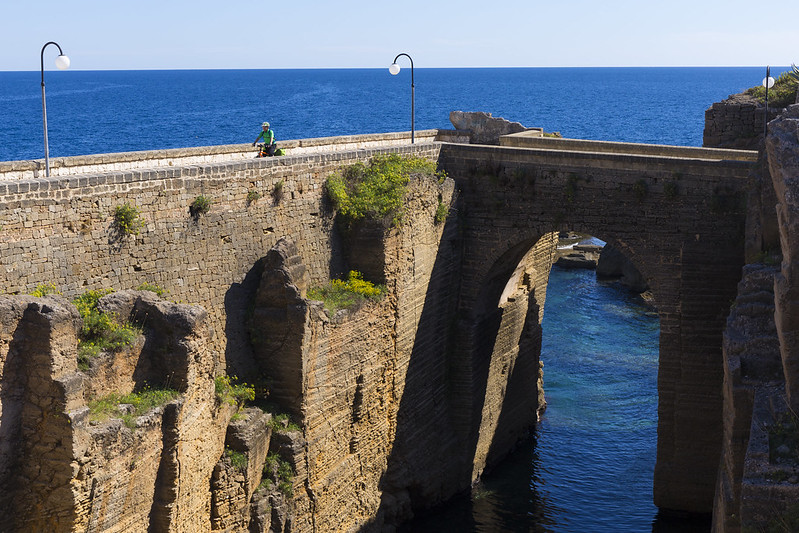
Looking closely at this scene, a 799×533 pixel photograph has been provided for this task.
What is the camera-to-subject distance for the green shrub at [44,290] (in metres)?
15.4

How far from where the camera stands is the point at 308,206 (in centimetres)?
2130

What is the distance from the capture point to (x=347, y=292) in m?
21.4

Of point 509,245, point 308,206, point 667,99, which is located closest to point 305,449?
point 308,206

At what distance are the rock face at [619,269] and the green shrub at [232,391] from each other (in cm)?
2885

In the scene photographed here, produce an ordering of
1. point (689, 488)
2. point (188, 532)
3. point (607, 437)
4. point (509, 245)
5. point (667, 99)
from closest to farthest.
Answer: point (188, 532)
point (689, 488)
point (509, 245)
point (607, 437)
point (667, 99)

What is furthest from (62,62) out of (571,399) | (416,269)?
(571,399)

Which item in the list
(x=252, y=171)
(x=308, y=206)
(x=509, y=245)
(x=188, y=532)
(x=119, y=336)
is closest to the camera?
(x=119, y=336)

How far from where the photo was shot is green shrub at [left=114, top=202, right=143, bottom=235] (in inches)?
666

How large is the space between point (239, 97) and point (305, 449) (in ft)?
449

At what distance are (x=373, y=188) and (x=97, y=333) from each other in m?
8.14

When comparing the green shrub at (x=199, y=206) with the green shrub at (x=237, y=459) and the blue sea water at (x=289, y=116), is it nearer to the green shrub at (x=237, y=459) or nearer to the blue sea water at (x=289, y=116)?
the green shrub at (x=237, y=459)

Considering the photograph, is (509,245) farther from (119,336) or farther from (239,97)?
(239,97)

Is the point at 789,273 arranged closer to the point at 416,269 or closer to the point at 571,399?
the point at 416,269

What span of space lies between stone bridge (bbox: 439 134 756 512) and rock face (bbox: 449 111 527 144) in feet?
17.2
